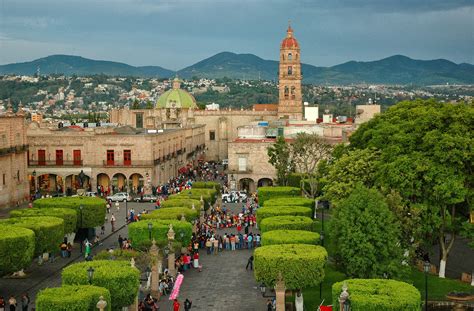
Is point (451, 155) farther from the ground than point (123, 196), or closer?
farther from the ground

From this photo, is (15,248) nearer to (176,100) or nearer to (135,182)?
(135,182)

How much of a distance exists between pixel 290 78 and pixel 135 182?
37297 mm

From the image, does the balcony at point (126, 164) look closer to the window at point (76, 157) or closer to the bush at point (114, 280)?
the window at point (76, 157)

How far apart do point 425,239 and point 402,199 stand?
116 inches

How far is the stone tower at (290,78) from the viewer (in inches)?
3807

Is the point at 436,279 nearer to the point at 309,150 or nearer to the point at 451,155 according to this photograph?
the point at 451,155

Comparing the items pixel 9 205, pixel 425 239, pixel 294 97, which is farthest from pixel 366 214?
pixel 294 97

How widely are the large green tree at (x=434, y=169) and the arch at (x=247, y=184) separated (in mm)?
31196

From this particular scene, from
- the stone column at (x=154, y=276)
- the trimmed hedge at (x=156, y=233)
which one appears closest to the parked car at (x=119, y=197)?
the trimmed hedge at (x=156, y=233)

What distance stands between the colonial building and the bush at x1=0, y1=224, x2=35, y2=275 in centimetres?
2375

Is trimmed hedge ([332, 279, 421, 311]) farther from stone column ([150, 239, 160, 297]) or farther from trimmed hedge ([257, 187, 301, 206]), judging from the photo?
trimmed hedge ([257, 187, 301, 206])

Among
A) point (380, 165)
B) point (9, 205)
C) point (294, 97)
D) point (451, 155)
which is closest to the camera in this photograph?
point (451, 155)

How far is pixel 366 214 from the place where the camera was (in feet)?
92.5

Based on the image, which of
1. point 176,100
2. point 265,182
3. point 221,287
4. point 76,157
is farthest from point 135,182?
point 176,100
